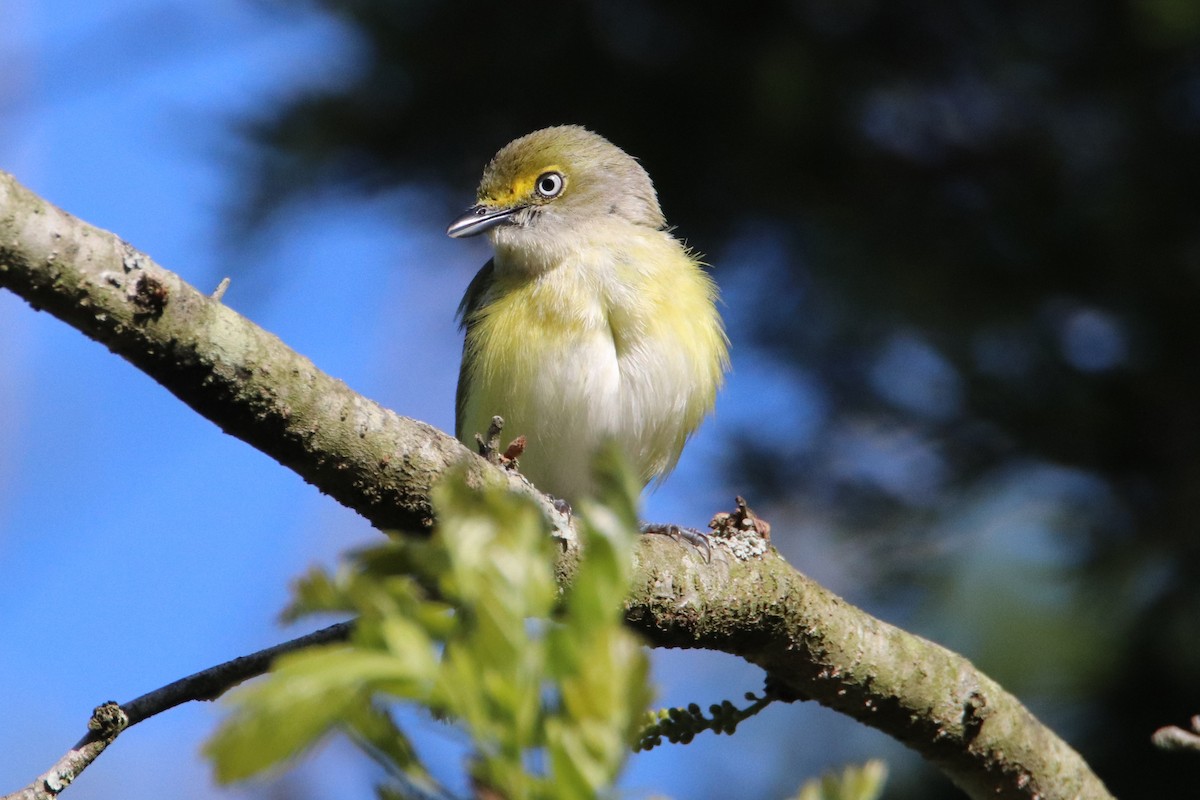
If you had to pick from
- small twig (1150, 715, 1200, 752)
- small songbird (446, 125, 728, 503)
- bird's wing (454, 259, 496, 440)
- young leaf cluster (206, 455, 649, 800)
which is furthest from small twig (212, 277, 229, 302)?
bird's wing (454, 259, 496, 440)

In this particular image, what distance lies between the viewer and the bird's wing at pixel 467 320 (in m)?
5.36

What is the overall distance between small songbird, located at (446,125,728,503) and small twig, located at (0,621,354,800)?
7.38 ft

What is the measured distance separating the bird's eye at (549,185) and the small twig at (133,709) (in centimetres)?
349

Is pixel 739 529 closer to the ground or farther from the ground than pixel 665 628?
farther from the ground

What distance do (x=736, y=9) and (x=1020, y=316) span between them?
1.70 meters

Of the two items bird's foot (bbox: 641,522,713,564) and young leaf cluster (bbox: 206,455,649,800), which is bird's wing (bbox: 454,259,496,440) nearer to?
bird's foot (bbox: 641,522,713,564)

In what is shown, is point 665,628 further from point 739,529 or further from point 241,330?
point 241,330

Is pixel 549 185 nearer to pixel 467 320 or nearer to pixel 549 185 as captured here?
pixel 549 185

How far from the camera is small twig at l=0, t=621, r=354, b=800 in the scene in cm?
196

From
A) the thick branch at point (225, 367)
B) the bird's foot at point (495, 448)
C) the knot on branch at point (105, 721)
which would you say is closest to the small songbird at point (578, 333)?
the bird's foot at point (495, 448)

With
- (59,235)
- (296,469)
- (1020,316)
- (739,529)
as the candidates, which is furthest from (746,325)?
(59,235)

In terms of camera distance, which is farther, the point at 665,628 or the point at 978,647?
the point at 978,647

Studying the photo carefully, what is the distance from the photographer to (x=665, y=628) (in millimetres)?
3104

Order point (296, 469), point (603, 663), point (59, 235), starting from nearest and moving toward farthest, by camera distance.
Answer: point (603, 663)
point (59, 235)
point (296, 469)
